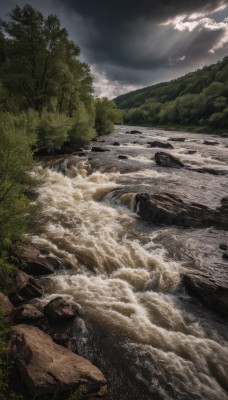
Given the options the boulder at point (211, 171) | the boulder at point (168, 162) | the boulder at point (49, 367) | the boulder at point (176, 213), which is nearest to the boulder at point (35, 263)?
the boulder at point (49, 367)

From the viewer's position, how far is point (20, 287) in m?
9.02

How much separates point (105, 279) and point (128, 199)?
27.0 feet

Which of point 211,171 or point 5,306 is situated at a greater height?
point 211,171

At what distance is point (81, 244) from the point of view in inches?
508

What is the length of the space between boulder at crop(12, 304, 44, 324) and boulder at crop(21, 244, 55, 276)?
2.16 meters

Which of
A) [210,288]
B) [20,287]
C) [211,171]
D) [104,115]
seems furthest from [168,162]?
[104,115]

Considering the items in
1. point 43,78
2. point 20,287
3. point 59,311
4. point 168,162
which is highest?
point 43,78

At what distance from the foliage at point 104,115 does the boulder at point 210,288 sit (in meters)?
50.4

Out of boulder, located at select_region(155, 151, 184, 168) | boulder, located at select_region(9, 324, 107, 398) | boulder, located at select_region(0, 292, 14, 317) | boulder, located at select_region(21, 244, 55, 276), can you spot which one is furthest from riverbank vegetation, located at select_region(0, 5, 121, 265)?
boulder, located at select_region(9, 324, 107, 398)

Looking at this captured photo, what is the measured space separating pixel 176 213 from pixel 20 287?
10.2 m

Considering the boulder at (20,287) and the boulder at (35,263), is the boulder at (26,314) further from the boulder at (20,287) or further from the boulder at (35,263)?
the boulder at (35,263)

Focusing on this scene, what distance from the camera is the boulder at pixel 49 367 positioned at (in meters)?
5.77

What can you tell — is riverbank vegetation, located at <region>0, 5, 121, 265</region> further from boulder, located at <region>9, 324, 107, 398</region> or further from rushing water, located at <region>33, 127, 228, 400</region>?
boulder, located at <region>9, 324, 107, 398</region>

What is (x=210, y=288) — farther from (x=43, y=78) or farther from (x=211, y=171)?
(x=43, y=78)
